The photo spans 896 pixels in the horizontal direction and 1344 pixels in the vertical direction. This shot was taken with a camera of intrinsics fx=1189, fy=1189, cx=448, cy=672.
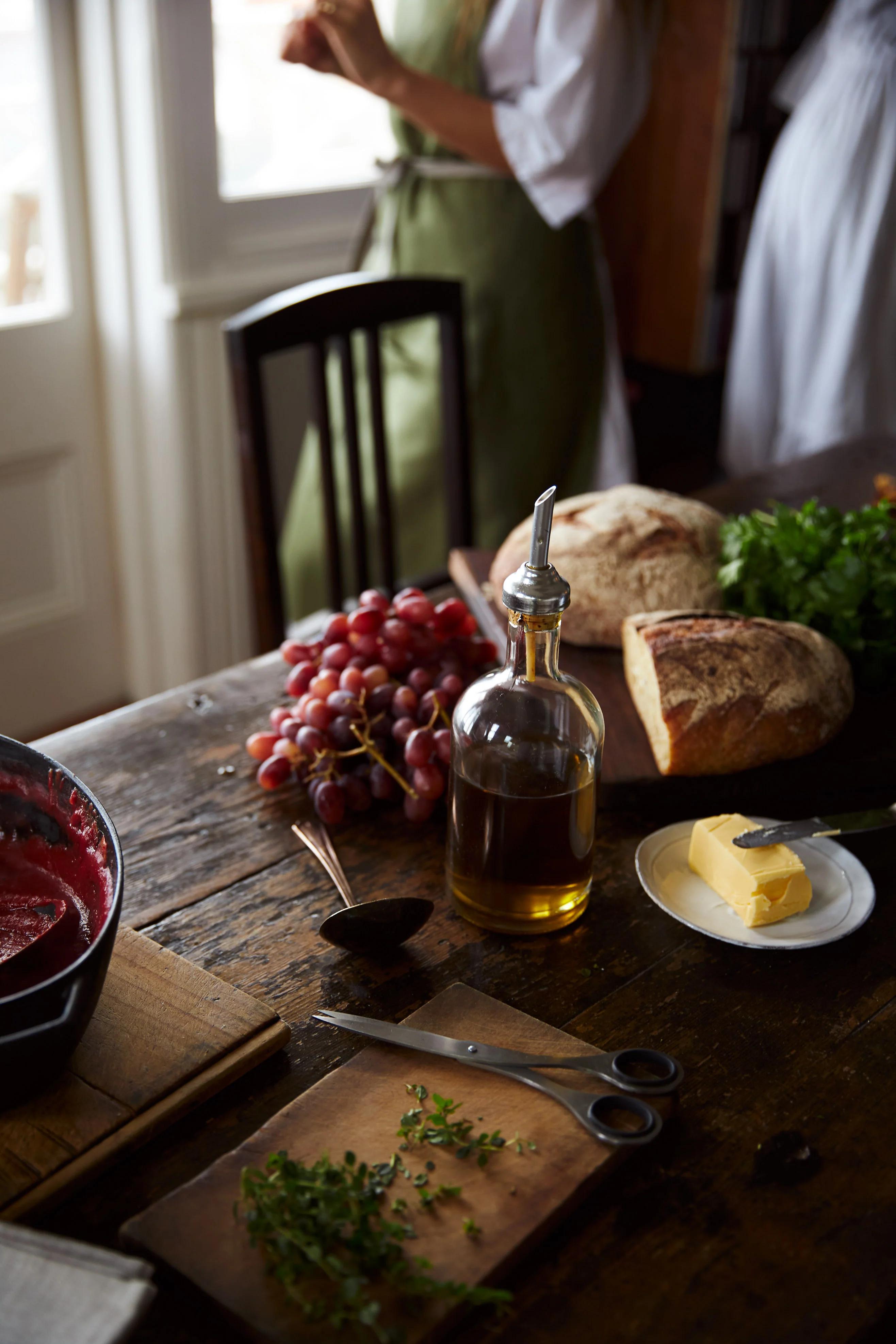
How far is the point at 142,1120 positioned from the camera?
0.66 metres

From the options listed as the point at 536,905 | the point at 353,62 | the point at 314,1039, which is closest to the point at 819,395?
the point at 353,62

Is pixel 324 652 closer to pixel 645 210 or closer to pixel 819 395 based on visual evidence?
pixel 819 395

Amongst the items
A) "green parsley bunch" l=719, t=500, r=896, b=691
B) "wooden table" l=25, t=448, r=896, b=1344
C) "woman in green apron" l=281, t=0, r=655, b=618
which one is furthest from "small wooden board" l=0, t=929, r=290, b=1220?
"woman in green apron" l=281, t=0, r=655, b=618

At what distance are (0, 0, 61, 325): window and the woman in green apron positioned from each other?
54 cm

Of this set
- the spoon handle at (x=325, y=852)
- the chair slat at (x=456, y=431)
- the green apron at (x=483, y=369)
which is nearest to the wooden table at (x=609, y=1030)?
the spoon handle at (x=325, y=852)

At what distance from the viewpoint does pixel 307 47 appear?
205cm

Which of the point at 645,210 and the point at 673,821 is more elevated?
the point at 645,210

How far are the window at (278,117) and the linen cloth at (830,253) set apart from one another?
2.94ft

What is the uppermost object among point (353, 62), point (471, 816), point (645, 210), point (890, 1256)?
point (353, 62)

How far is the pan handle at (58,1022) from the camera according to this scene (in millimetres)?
597

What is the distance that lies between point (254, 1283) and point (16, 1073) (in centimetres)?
17

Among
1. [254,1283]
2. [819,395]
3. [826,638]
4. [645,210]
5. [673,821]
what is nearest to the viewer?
[254,1283]

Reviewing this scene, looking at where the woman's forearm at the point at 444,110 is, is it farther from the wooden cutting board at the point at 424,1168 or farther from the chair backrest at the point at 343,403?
the wooden cutting board at the point at 424,1168

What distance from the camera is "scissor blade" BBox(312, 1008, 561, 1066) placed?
0.69m
